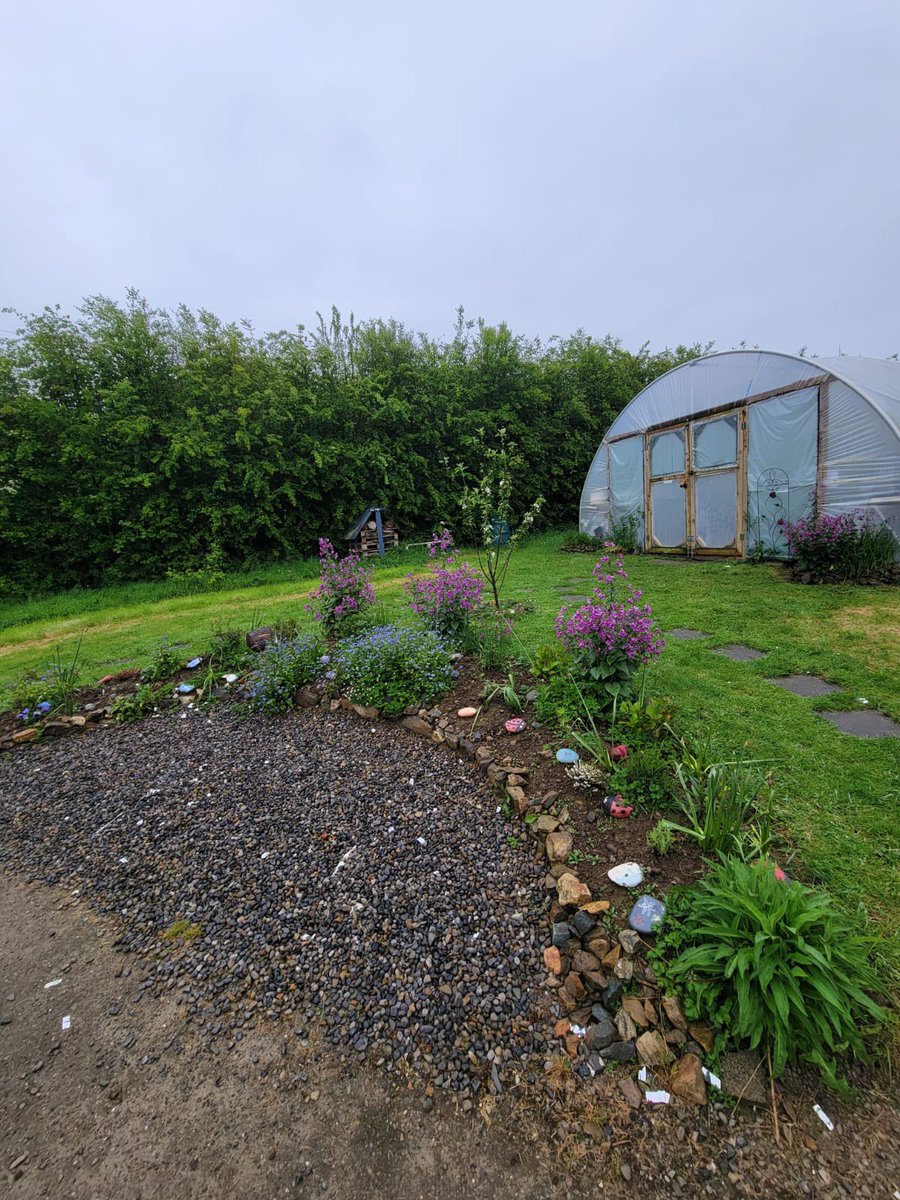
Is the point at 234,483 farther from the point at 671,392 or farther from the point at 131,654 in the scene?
the point at 671,392

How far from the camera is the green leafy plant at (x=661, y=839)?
5.37 feet

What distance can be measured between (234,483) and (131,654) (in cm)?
600

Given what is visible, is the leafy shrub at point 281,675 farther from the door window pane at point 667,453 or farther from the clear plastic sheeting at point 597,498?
the clear plastic sheeting at point 597,498

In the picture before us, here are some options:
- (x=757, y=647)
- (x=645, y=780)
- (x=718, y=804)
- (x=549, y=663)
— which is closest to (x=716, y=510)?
(x=757, y=647)

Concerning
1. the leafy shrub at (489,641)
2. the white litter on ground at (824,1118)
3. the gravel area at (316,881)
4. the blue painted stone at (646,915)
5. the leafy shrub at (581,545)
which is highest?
the leafy shrub at (581,545)

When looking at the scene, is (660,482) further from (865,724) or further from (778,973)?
(778,973)

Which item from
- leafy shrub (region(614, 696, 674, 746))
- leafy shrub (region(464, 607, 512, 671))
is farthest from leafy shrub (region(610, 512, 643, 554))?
leafy shrub (region(614, 696, 674, 746))

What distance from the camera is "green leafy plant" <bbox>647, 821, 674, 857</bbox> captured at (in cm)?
164

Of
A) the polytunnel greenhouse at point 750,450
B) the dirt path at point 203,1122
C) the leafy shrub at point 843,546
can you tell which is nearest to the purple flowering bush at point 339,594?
the dirt path at point 203,1122

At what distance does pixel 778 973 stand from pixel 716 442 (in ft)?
27.6

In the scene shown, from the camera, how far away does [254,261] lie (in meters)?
12.1

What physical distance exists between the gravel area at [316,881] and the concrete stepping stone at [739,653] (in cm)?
235

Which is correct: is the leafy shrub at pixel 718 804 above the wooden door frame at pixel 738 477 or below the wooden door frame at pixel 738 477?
below

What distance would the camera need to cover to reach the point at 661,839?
64.7 inches
